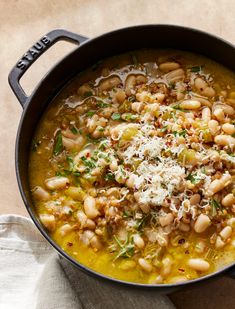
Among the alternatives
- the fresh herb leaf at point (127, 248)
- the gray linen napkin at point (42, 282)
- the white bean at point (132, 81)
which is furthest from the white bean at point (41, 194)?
the white bean at point (132, 81)

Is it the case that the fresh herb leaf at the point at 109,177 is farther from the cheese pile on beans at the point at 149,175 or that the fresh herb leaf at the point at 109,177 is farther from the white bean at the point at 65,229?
the white bean at the point at 65,229

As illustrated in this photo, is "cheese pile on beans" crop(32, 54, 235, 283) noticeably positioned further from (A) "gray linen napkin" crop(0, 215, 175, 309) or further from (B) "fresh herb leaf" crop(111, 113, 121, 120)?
(A) "gray linen napkin" crop(0, 215, 175, 309)

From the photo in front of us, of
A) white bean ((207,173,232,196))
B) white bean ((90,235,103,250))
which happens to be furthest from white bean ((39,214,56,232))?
white bean ((207,173,232,196))

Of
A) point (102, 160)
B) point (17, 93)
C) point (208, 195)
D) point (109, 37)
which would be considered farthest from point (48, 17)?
point (208, 195)

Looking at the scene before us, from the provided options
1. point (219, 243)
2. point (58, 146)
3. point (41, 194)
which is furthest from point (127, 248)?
point (58, 146)

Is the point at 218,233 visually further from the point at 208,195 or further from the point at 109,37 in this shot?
the point at 109,37

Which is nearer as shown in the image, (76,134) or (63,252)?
(63,252)
